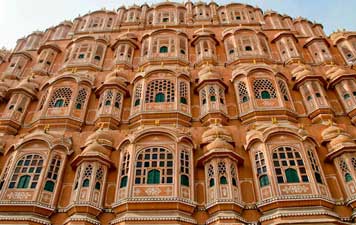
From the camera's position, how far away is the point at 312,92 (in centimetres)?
1969

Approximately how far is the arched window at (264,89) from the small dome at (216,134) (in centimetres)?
366

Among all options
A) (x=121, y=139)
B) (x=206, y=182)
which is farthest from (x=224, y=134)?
(x=121, y=139)

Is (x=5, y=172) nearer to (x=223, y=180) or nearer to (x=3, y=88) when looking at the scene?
(x=3, y=88)

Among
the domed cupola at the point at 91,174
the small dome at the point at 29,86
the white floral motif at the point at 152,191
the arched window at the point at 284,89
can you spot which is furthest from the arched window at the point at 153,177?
the small dome at the point at 29,86

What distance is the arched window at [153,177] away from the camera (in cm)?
1487

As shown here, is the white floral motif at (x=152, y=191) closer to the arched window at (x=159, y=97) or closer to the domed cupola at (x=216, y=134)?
the domed cupola at (x=216, y=134)

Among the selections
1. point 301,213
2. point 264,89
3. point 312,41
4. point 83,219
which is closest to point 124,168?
point 83,219

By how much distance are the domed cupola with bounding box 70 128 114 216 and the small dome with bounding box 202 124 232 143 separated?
4.50 meters

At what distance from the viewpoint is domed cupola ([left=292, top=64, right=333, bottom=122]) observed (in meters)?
18.6

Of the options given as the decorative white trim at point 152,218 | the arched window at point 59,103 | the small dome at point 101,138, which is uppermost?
the arched window at point 59,103

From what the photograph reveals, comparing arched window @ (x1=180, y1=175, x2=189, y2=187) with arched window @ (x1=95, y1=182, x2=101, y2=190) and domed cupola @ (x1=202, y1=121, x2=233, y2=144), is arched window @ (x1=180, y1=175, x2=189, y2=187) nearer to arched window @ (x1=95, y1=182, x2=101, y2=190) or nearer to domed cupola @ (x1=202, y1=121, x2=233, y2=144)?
domed cupola @ (x1=202, y1=121, x2=233, y2=144)

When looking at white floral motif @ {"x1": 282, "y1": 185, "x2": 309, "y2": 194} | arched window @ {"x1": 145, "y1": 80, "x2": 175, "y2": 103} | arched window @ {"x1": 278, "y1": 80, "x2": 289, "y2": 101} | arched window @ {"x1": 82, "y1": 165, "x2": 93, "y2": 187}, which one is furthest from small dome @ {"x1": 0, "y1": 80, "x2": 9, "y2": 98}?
white floral motif @ {"x1": 282, "y1": 185, "x2": 309, "y2": 194}

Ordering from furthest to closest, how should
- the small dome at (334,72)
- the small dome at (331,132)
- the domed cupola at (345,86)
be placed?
the small dome at (334,72) < the domed cupola at (345,86) < the small dome at (331,132)

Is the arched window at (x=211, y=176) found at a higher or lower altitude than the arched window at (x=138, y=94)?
lower
